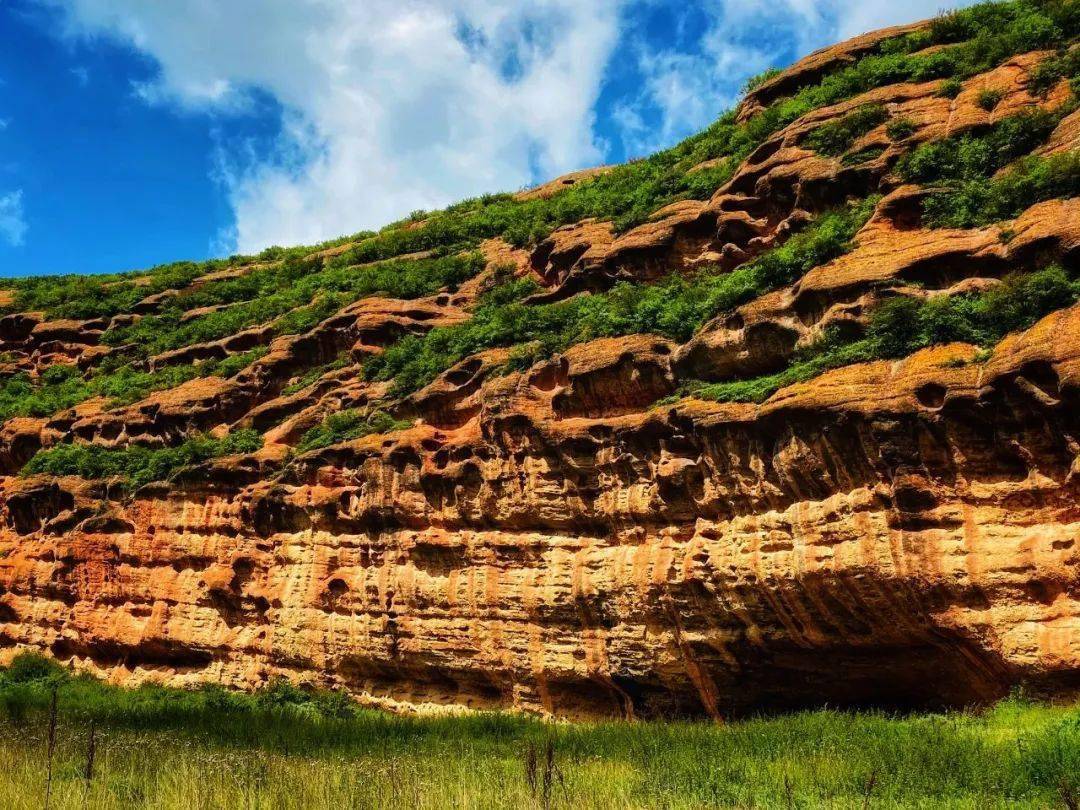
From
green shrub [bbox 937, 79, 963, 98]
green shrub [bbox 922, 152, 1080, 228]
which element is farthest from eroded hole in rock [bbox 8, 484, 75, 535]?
green shrub [bbox 937, 79, 963, 98]

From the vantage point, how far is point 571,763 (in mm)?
11680

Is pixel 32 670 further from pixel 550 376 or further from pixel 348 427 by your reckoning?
pixel 550 376

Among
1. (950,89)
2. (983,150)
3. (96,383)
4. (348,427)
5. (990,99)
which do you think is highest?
(950,89)

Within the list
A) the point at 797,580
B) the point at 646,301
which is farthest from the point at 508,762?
the point at 646,301

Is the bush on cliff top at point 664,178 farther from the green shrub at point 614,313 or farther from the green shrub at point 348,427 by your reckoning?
the green shrub at point 348,427

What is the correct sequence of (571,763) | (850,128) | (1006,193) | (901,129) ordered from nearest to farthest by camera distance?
1. (571,763)
2. (1006,193)
3. (901,129)
4. (850,128)

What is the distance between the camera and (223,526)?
24062 mm

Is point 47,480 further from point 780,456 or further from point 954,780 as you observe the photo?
point 954,780

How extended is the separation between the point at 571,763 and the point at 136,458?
22.6 m

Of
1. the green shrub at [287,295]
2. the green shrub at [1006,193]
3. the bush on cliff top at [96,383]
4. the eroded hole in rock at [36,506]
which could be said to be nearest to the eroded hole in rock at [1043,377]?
the green shrub at [1006,193]

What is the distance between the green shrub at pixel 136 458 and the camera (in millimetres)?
25922

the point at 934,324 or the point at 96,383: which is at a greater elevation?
the point at 96,383

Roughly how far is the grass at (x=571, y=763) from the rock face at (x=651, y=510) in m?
1.41

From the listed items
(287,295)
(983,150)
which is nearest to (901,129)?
(983,150)
